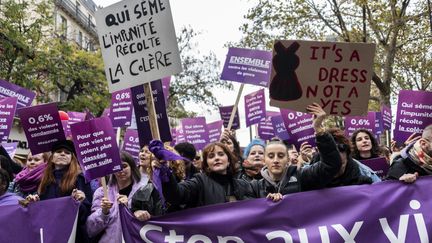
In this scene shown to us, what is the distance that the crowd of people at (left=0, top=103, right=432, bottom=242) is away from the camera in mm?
3928

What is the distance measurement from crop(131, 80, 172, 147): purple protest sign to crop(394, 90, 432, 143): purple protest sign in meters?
2.86

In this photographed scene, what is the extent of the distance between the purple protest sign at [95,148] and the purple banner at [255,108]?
584 centimetres

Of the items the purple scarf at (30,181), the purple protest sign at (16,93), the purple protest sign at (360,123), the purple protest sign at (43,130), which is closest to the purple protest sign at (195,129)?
the purple protest sign at (360,123)

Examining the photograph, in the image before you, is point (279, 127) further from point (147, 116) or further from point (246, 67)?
point (147, 116)

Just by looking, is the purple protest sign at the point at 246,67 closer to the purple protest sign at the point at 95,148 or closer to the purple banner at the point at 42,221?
the purple protest sign at the point at 95,148

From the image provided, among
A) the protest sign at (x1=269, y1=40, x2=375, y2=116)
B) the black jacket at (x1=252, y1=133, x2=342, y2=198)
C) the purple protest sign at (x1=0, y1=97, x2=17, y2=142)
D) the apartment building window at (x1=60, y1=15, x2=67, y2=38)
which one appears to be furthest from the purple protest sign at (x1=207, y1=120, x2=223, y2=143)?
the apartment building window at (x1=60, y1=15, x2=67, y2=38)

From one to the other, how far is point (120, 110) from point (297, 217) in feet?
14.4

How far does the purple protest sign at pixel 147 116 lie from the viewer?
16.4 ft

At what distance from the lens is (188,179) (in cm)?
453

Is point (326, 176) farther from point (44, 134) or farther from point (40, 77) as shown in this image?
Result: point (40, 77)

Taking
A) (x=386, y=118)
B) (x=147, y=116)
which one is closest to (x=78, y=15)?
(x=386, y=118)

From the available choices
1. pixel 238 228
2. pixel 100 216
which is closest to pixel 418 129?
pixel 238 228

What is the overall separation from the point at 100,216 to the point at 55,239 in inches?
16.9

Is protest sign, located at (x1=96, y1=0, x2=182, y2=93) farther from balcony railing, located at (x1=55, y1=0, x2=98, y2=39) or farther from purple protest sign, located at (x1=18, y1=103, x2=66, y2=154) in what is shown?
balcony railing, located at (x1=55, y1=0, x2=98, y2=39)
